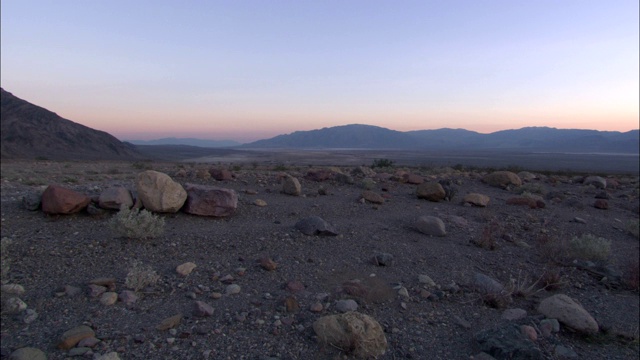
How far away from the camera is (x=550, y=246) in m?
7.83

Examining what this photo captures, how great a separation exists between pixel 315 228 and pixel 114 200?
11.9 ft

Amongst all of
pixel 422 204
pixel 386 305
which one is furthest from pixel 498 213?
pixel 386 305

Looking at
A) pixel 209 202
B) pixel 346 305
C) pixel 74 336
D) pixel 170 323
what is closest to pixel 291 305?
pixel 346 305

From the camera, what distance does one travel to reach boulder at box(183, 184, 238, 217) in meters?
8.32

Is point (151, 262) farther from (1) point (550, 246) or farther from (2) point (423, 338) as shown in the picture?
(1) point (550, 246)

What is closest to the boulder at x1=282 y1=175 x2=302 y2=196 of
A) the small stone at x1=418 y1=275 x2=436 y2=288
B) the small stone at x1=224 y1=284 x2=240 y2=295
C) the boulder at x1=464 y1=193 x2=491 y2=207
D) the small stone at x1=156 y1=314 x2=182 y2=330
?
the boulder at x1=464 y1=193 x2=491 y2=207

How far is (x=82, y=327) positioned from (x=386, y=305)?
3.33m

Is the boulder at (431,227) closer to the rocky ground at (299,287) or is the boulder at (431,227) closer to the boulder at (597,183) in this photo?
the rocky ground at (299,287)

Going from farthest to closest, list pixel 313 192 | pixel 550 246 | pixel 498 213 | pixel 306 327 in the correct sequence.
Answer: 1. pixel 313 192
2. pixel 498 213
3. pixel 550 246
4. pixel 306 327

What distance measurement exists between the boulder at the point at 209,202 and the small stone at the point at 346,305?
392 centimetres

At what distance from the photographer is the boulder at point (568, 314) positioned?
205 inches

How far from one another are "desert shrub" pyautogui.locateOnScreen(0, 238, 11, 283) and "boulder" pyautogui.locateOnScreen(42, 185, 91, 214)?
1.17 m

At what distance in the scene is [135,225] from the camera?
6.71m

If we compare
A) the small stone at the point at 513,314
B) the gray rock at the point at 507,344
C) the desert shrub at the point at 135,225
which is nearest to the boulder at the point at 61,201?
the desert shrub at the point at 135,225
